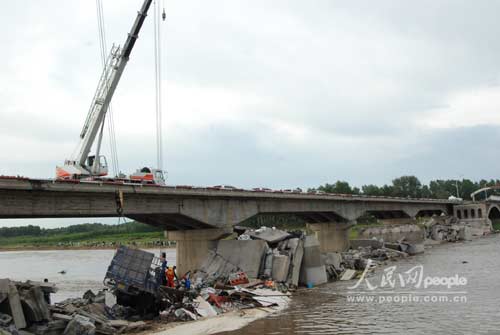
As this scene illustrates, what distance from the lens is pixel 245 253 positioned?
91.6 feet

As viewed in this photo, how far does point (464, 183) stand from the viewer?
182 m

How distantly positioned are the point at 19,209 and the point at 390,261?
30570 mm

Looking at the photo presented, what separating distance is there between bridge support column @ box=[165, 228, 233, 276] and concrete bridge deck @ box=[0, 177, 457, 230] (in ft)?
1.58

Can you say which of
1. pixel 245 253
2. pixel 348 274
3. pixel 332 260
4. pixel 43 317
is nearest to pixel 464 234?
pixel 332 260

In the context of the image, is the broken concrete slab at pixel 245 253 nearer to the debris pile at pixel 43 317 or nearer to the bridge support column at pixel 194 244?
the bridge support column at pixel 194 244

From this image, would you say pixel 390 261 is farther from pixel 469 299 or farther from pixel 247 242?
pixel 469 299

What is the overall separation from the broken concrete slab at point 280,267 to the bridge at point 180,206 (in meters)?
5.65

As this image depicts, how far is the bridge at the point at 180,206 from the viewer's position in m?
21.4

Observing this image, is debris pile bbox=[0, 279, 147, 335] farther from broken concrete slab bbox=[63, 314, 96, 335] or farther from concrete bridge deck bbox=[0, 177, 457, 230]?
concrete bridge deck bbox=[0, 177, 457, 230]

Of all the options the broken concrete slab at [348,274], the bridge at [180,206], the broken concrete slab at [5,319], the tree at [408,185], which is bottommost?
the broken concrete slab at [348,274]

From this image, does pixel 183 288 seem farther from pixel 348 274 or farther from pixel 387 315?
pixel 348 274

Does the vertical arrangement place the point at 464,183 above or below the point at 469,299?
above

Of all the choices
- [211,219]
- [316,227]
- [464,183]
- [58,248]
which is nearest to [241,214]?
[211,219]

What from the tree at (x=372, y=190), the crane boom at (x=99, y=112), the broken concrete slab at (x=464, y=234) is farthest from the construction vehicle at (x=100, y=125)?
the tree at (x=372, y=190)
